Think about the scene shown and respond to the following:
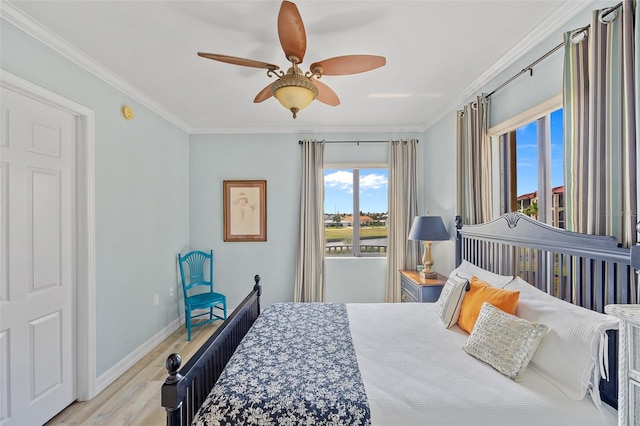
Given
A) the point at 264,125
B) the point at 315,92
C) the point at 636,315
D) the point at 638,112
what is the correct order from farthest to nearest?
the point at 264,125 → the point at 315,92 → the point at 638,112 → the point at 636,315

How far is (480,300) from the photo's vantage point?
192 centimetres

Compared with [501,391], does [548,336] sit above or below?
above

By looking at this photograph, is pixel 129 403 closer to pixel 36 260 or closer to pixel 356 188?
pixel 36 260

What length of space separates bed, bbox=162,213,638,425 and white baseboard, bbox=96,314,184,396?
1.39 m

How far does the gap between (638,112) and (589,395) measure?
1.29 m

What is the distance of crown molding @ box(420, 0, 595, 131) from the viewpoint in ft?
5.51

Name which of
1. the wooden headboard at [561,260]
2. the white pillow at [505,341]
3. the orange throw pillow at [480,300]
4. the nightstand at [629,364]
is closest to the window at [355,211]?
the wooden headboard at [561,260]

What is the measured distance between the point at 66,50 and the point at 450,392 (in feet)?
10.8

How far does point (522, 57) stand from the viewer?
2.14 meters

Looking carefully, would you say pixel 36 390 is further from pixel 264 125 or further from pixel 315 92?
pixel 264 125

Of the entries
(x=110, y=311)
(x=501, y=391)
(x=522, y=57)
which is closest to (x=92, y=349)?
(x=110, y=311)

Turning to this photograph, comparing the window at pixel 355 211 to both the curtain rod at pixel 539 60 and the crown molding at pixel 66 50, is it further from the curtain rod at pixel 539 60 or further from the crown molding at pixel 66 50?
the crown molding at pixel 66 50

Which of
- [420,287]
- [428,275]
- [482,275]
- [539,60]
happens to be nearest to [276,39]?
[539,60]

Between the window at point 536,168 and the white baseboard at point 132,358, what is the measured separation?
3710 mm
